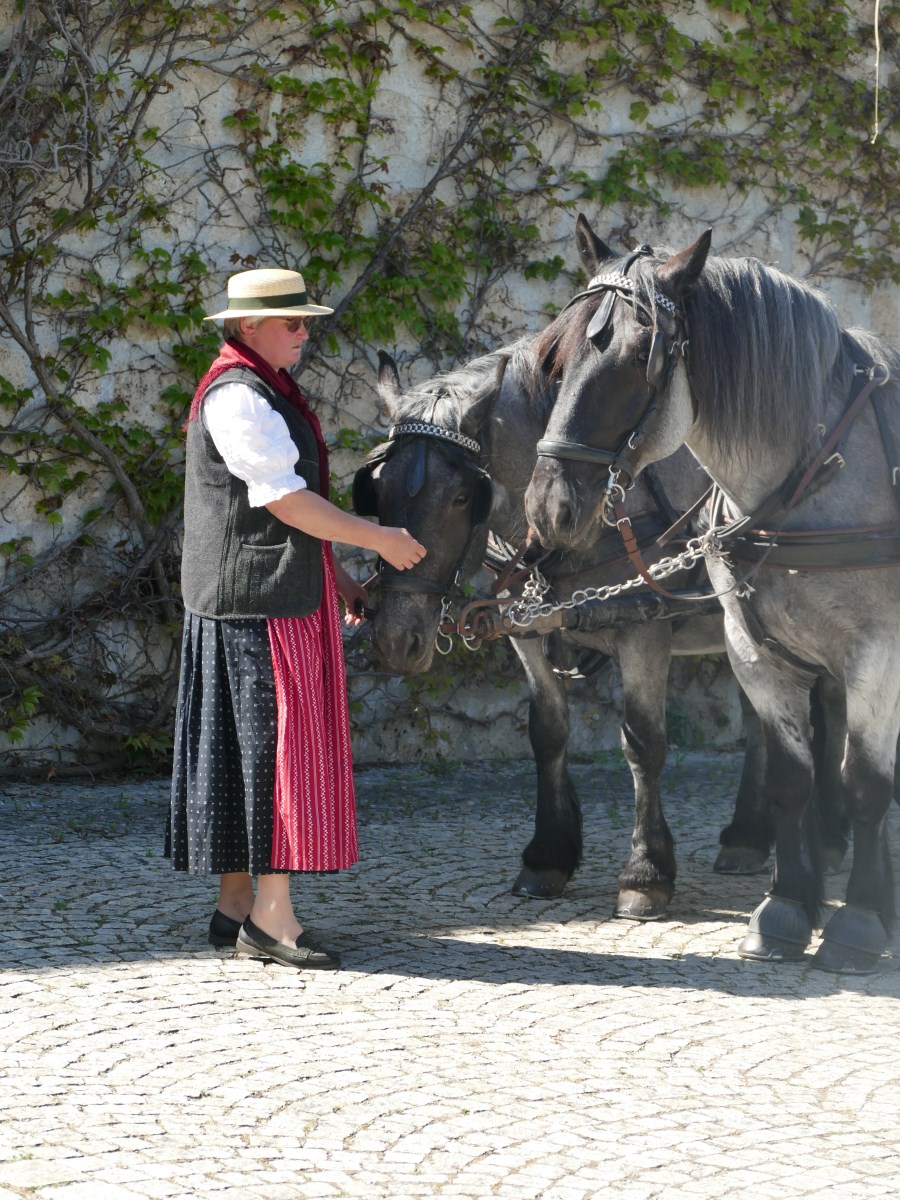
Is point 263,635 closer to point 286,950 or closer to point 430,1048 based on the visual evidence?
point 286,950

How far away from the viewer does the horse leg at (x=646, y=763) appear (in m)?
4.70

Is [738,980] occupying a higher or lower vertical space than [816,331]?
lower

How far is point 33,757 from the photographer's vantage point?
6945 mm

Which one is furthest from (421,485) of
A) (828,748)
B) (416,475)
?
(828,748)

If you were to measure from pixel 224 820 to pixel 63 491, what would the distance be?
3192 mm

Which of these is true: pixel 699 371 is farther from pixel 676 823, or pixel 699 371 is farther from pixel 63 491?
pixel 63 491

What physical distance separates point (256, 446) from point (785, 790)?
176 cm

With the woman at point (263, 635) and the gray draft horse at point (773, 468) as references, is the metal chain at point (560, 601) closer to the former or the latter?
the gray draft horse at point (773, 468)

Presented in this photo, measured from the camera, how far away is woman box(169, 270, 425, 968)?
397 centimetres

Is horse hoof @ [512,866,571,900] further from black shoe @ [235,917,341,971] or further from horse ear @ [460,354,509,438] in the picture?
horse ear @ [460,354,509,438]

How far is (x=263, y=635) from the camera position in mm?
4078

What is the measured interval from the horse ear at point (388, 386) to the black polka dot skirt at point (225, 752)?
84cm

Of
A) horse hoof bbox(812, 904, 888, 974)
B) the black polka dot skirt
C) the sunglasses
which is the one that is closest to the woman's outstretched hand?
the black polka dot skirt

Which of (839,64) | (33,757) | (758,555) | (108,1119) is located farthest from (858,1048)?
(839,64)
